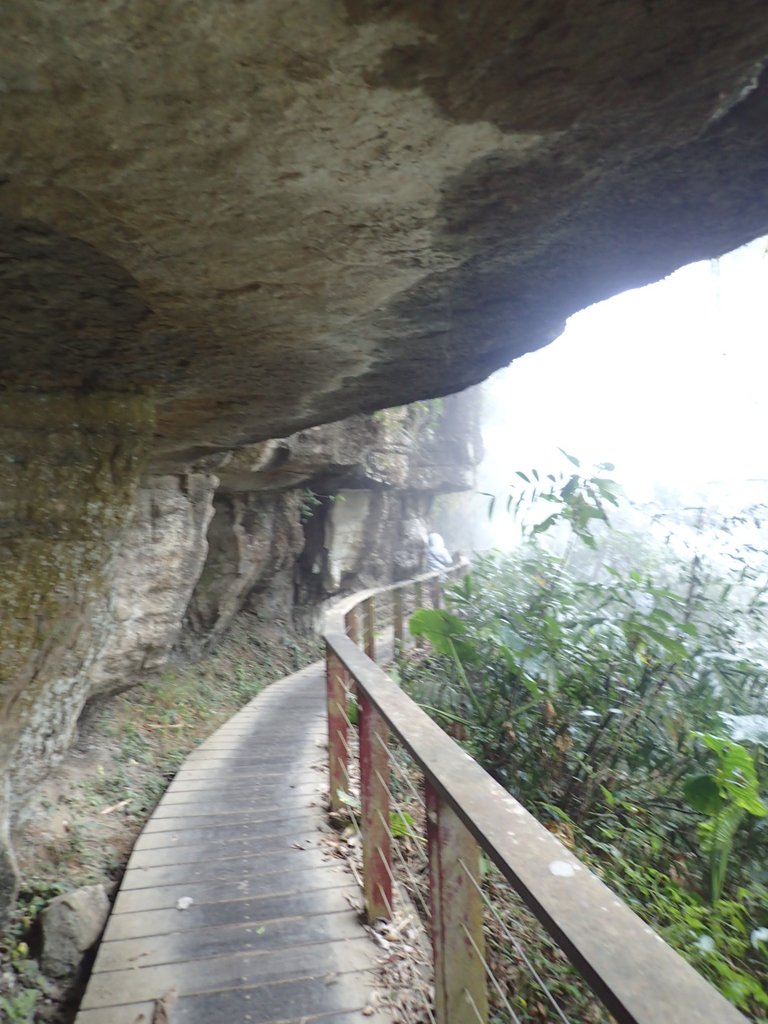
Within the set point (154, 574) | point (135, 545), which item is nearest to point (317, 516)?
point (154, 574)

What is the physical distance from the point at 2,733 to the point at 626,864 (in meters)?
3.50

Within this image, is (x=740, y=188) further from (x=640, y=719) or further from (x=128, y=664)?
(x=128, y=664)

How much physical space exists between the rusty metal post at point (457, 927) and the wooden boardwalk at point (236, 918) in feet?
2.84

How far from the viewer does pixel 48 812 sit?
432 centimetres

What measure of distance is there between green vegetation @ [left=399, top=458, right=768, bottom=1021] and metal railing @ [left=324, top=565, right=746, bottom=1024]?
115 cm

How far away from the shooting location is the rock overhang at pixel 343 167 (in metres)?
1.38

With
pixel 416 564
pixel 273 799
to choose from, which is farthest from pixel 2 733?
pixel 416 564

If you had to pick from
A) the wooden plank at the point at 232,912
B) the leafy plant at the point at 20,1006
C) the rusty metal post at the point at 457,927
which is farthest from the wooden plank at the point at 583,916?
the leafy plant at the point at 20,1006

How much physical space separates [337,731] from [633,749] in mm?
2404

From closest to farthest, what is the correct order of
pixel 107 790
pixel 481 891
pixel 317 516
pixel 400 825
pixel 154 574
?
pixel 481 891 < pixel 400 825 < pixel 107 790 < pixel 154 574 < pixel 317 516

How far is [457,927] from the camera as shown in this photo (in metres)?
1.78

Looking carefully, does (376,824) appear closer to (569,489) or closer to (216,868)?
(216,868)

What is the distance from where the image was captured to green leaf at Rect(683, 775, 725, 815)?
3.65 metres

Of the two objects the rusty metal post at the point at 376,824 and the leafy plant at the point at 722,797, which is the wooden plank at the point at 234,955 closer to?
the rusty metal post at the point at 376,824
